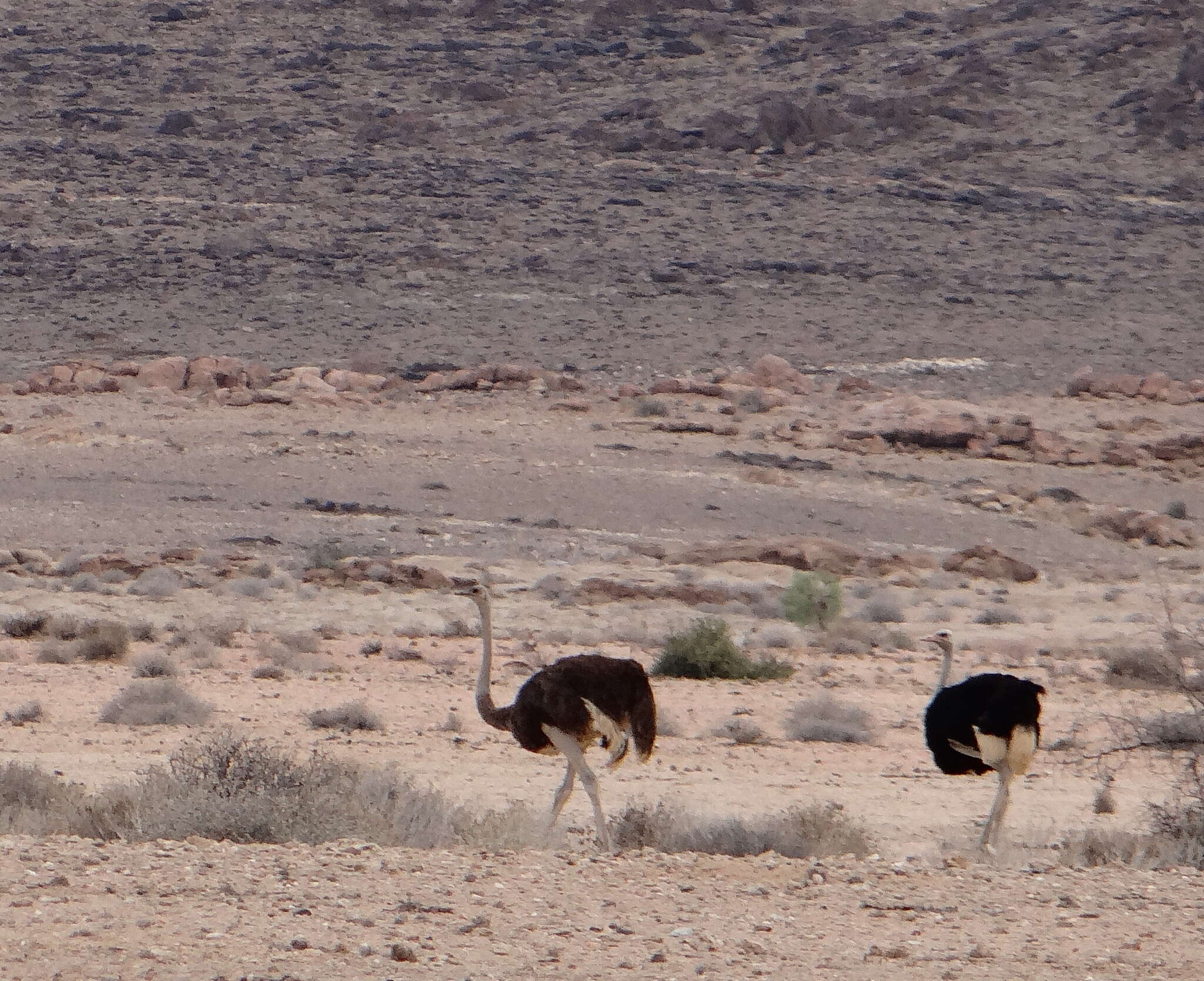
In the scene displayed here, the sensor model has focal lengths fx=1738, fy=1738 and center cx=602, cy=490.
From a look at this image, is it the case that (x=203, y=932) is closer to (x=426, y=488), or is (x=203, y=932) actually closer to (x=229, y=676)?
(x=229, y=676)

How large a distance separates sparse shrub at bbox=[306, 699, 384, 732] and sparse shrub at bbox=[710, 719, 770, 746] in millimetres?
2451

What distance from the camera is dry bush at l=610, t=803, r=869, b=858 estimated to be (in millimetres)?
7340

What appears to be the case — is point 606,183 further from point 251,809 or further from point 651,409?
point 251,809

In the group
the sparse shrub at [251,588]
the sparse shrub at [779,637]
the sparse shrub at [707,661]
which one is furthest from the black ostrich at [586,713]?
the sparse shrub at [251,588]

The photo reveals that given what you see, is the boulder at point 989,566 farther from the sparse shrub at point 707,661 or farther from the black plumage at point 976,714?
the black plumage at point 976,714

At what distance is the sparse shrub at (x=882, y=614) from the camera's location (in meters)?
20.7

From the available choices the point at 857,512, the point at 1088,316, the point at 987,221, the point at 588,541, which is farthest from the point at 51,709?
the point at 987,221

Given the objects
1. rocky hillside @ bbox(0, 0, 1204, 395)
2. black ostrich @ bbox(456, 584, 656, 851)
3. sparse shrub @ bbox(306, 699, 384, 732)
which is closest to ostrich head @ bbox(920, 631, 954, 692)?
black ostrich @ bbox(456, 584, 656, 851)

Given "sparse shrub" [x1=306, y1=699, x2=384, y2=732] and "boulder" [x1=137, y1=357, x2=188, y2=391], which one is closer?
"sparse shrub" [x1=306, y1=699, x2=384, y2=732]

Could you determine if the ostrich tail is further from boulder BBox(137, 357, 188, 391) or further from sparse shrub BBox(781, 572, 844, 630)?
boulder BBox(137, 357, 188, 391)

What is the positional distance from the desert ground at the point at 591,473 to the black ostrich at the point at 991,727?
1.34 feet

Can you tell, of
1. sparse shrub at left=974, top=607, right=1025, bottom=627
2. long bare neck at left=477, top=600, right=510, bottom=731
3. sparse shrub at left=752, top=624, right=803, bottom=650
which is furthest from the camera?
sparse shrub at left=974, top=607, right=1025, bottom=627

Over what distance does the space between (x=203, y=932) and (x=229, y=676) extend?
29.9 feet

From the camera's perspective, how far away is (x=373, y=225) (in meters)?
47.0
